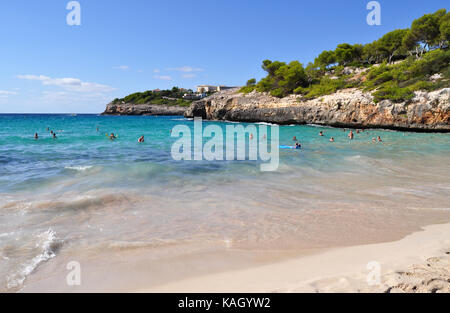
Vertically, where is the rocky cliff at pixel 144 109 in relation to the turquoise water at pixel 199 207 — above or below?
above

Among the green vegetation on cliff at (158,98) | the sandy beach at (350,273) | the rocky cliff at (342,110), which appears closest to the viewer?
the sandy beach at (350,273)

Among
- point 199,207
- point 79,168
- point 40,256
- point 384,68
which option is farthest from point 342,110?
point 40,256

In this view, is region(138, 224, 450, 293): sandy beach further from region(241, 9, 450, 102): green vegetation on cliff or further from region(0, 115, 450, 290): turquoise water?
region(241, 9, 450, 102): green vegetation on cliff

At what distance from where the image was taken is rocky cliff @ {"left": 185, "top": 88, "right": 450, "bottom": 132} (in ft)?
101

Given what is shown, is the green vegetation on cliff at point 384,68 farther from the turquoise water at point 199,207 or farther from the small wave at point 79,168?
the small wave at point 79,168

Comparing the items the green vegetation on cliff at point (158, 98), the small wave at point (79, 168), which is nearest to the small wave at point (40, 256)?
the small wave at point (79, 168)

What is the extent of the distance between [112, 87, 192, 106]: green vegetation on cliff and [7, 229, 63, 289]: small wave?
402 ft

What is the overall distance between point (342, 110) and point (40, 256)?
41.9m

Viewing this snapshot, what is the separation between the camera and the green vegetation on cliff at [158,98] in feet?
422

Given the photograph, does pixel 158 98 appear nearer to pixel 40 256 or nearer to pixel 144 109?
pixel 144 109

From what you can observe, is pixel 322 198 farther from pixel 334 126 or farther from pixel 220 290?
pixel 334 126

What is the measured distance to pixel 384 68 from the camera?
43781 millimetres

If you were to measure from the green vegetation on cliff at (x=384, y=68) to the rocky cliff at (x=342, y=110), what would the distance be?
159 cm

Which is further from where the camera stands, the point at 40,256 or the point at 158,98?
the point at 158,98
